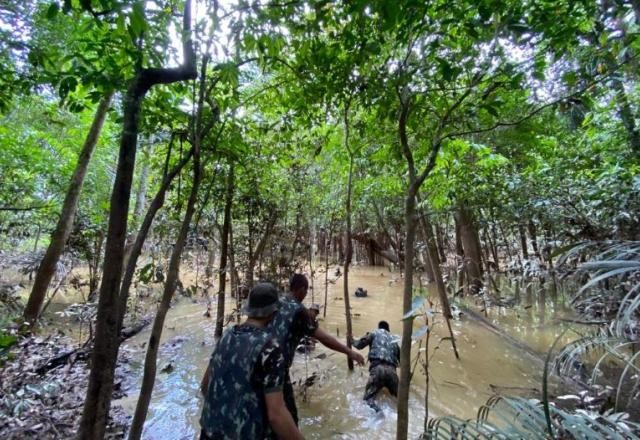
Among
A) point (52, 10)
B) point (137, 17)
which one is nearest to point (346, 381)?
point (137, 17)

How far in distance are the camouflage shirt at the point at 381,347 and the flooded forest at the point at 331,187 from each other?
6 centimetres

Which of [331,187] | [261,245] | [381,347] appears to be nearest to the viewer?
[381,347]

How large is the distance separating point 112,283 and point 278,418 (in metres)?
1.37

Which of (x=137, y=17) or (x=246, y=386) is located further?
(x=246, y=386)

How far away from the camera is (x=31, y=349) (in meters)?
4.84

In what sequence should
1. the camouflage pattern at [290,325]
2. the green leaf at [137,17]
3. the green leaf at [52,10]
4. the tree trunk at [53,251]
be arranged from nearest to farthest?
the green leaf at [137,17], the green leaf at [52,10], the camouflage pattern at [290,325], the tree trunk at [53,251]

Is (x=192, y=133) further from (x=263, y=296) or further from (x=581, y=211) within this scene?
(x=581, y=211)

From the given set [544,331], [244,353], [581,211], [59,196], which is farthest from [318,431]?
[59,196]

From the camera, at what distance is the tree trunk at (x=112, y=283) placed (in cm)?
224

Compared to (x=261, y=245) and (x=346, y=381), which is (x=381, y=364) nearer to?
(x=346, y=381)

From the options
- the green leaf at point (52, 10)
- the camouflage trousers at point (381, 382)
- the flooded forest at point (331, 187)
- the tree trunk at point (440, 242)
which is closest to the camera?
the green leaf at point (52, 10)

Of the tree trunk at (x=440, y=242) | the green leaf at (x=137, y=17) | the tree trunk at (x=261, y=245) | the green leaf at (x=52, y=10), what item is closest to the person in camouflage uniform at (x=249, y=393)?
the green leaf at (x=137, y=17)

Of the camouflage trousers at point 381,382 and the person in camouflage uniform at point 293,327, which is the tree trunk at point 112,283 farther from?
the camouflage trousers at point 381,382

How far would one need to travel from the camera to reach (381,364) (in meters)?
4.62
